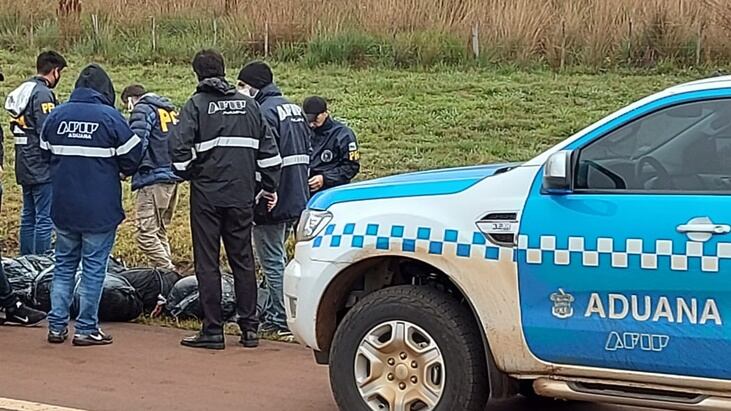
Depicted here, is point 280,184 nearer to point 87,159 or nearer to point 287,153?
point 287,153

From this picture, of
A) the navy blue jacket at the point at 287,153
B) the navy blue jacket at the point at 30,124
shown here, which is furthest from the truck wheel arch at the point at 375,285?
the navy blue jacket at the point at 30,124

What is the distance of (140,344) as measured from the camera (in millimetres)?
8672

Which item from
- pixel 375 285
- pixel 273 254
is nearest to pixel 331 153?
pixel 273 254

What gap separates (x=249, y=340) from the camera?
28.5 feet

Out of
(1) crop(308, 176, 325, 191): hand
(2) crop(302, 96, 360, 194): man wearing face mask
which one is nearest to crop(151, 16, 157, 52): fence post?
(2) crop(302, 96, 360, 194): man wearing face mask

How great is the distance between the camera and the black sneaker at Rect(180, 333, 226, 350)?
8555 mm

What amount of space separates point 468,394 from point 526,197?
3.23ft

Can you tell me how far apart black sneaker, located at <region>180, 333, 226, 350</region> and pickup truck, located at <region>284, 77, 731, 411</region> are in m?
2.15

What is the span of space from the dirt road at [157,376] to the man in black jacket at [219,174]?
1.14ft

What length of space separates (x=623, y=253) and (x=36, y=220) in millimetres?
6620

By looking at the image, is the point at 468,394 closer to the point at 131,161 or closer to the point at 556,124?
the point at 131,161

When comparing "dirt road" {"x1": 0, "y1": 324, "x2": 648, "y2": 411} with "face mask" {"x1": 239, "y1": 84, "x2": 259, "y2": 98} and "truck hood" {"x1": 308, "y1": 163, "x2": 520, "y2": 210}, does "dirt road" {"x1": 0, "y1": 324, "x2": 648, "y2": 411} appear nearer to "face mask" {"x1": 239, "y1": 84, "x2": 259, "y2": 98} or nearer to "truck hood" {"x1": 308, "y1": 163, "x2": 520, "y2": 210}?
"truck hood" {"x1": 308, "y1": 163, "x2": 520, "y2": 210}

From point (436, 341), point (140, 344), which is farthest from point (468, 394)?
point (140, 344)

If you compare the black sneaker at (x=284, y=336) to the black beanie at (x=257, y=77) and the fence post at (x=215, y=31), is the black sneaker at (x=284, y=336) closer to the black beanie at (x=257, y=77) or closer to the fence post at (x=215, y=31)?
the black beanie at (x=257, y=77)
